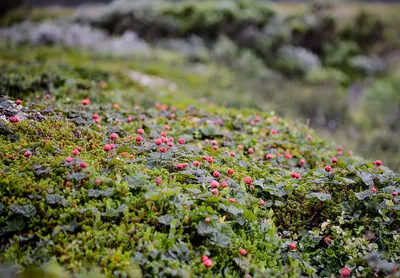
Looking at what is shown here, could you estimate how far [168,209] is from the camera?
3033 mm

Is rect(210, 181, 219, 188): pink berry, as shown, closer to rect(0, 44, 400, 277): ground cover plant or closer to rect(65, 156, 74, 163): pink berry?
rect(0, 44, 400, 277): ground cover plant

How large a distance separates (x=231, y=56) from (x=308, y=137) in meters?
10.5

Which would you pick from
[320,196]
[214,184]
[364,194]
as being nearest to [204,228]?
[214,184]

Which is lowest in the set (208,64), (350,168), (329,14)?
(208,64)

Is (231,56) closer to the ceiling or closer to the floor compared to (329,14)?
closer to the floor

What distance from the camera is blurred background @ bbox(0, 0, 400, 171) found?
42.0ft

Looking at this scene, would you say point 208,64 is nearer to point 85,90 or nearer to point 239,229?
point 85,90

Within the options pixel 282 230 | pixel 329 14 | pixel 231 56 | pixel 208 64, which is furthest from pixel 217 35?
pixel 282 230

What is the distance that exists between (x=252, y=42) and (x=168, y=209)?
598 inches

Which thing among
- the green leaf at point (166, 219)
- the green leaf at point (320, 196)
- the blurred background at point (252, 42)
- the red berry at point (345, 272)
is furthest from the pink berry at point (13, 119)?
the blurred background at point (252, 42)

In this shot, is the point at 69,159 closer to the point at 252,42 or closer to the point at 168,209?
the point at 168,209

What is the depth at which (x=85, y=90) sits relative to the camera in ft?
22.0

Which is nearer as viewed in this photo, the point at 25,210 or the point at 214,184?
the point at 25,210

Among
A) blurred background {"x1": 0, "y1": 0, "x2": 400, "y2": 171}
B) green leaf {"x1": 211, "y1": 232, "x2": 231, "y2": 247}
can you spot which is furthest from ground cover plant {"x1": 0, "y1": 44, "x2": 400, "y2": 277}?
blurred background {"x1": 0, "y1": 0, "x2": 400, "y2": 171}
